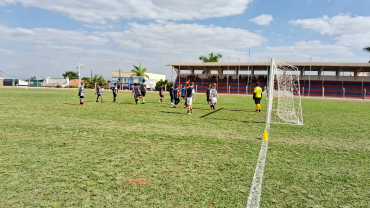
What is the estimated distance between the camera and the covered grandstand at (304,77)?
4316 centimetres

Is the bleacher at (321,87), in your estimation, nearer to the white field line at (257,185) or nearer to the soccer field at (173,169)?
the soccer field at (173,169)

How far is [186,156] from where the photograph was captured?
502 cm

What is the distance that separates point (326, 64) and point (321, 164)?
44.4m

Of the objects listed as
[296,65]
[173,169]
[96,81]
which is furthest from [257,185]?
[96,81]

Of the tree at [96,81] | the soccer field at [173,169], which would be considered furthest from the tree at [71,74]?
the soccer field at [173,169]

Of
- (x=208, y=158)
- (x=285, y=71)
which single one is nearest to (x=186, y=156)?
(x=208, y=158)

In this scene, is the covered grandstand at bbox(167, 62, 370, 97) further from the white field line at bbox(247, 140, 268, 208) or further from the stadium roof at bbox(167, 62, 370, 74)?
the white field line at bbox(247, 140, 268, 208)

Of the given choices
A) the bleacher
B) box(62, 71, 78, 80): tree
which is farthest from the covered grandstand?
box(62, 71, 78, 80): tree

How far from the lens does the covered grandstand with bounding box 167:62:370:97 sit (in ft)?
142

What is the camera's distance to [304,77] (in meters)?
47.2

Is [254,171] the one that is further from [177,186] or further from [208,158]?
[177,186]

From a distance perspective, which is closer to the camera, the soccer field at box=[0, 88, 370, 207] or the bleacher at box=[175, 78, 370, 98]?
the soccer field at box=[0, 88, 370, 207]

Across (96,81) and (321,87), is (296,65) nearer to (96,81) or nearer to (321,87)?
(321,87)

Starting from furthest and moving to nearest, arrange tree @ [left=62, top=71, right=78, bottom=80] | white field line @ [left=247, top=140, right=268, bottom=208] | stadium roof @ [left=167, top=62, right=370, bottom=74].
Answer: tree @ [left=62, top=71, right=78, bottom=80] → stadium roof @ [left=167, top=62, right=370, bottom=74] → white field line @ [left=247, top=140, right=268, bottom=208]
